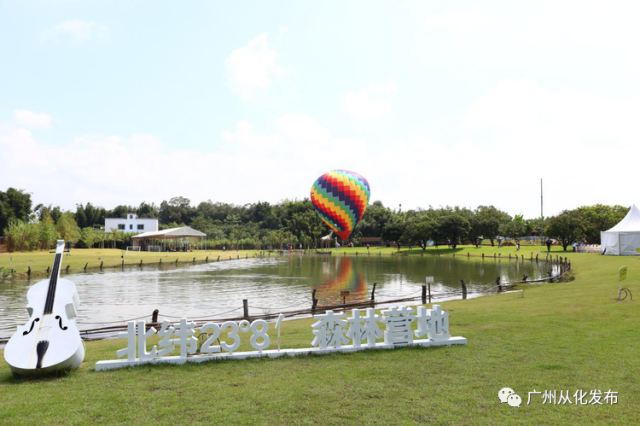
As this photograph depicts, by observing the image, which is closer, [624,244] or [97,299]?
[97,299]

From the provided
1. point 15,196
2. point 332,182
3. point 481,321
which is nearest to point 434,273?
point 332,182

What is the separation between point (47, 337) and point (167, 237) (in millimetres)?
69519

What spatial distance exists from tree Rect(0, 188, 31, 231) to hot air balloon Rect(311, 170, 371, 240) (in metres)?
55.5

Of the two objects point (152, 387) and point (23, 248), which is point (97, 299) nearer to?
point (152, 387)

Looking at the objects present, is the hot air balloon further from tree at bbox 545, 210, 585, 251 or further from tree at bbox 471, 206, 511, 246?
tree at bbox 471, 206, 511, 246

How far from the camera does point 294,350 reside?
9.92 meters

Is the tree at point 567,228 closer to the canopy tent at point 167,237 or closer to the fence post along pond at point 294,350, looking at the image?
the canopy tent at point 167,237

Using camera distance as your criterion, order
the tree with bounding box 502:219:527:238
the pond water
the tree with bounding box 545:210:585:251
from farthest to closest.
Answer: the tree with bounding box 502:219:527:238, the tree with bounding box 545:210:585:251, the pond water

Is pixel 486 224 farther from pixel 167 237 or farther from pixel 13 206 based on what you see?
pixel 13 206

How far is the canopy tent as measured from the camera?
240ft

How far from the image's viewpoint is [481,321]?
13.8m

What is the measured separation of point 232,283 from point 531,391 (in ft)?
Answer: 93.9

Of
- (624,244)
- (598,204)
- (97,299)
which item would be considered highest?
(598,204)

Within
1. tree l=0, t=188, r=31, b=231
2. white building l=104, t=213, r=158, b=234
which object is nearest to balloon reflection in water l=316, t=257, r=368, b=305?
tree l=0, t=188, r=31, b=231
